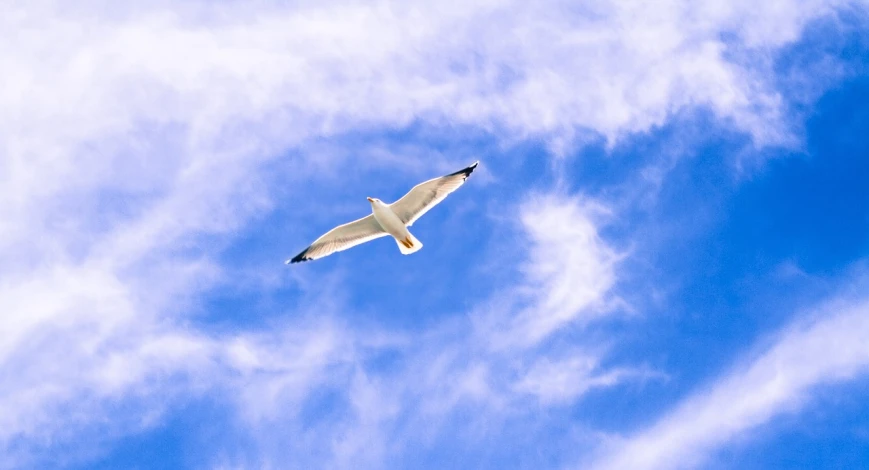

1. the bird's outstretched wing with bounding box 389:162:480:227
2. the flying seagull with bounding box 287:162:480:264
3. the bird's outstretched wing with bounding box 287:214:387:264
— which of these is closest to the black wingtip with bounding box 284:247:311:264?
the bird's outstretched wing with bounding box 287:214:387:264

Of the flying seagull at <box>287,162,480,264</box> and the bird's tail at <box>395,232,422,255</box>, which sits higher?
the flying seagull at <box>287,162,480,264</box>

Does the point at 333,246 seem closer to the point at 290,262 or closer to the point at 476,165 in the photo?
the point at 290,262

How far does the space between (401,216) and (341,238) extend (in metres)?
2.11

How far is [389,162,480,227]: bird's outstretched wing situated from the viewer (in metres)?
35.9

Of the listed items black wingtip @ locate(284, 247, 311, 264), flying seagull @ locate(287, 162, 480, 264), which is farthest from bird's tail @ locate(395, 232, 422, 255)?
black wingtip @ locate(284, 247, 311, 264)

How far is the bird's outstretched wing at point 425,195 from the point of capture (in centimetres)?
3588

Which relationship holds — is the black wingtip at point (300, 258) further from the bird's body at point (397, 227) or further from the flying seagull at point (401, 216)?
the bird's body at point (397, 227)

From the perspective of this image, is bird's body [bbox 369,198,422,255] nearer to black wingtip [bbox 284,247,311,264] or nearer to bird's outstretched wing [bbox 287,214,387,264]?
bird's outstretched wing [bbox 287,214,387,264]

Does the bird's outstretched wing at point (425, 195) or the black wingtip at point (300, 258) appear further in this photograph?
the black wingtip at point (300, 258)

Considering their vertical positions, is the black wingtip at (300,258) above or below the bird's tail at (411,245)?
above

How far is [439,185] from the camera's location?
36000mm

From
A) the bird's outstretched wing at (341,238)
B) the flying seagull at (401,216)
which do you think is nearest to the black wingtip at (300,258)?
the bird's outstretched wing at (341,238)

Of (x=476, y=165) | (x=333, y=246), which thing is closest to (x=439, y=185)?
(x=476, y=165)

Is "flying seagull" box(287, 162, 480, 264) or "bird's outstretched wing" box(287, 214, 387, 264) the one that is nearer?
"flying seagull" box(287, 162, 480, 264)
